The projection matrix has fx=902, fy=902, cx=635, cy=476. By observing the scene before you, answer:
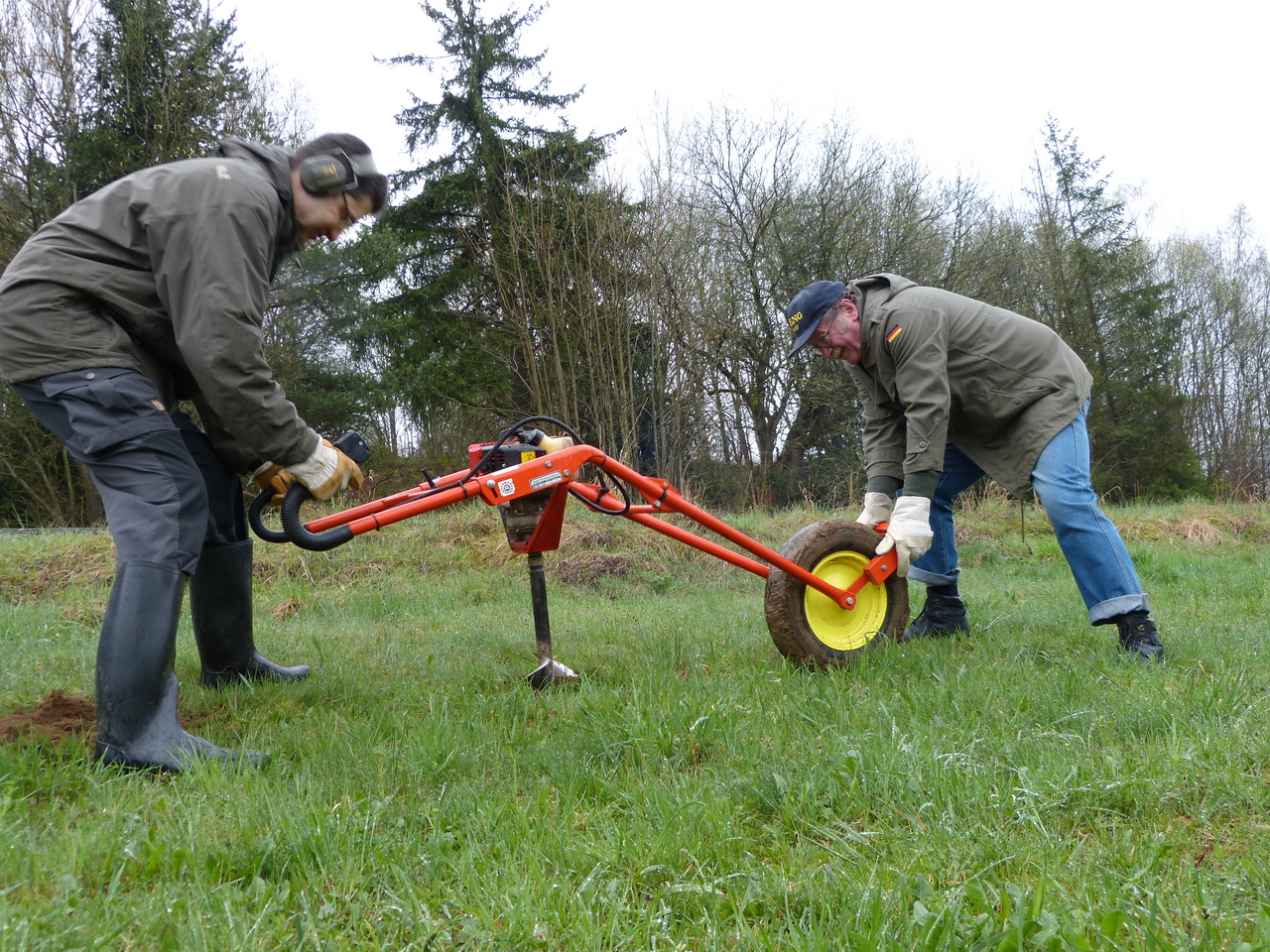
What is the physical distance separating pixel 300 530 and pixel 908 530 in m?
2.64

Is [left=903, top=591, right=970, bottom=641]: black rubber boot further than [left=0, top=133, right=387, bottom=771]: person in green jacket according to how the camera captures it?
Yes

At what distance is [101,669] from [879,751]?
224 cm

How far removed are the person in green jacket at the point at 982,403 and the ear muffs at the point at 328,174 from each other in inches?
81.1

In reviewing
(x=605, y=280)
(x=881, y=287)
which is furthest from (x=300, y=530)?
(x=605, y=280)

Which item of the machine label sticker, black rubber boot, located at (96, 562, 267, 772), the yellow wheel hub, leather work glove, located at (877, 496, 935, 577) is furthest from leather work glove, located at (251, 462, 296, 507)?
leather work glove, located at (877, 496, 935, 577)

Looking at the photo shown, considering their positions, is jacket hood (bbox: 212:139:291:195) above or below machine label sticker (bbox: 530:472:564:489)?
above

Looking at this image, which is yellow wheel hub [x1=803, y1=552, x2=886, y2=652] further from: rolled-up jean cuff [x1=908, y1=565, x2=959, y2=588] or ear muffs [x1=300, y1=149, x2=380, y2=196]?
ear muffs [x1=300, y1=149, x2=380, y2=196]

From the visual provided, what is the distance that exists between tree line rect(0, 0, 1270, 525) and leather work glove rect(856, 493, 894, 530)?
31.1 feet

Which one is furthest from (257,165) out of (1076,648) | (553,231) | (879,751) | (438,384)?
(438,384)

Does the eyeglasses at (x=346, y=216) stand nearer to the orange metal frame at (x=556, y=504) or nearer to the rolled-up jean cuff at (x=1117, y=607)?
the orange metal frame at (x=556, y=504)

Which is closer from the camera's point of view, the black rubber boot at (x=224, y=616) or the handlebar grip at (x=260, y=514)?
the handlebar grip at (x=260, y=514)

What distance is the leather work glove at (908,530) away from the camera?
417 cm

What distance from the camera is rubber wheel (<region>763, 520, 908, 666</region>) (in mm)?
3986

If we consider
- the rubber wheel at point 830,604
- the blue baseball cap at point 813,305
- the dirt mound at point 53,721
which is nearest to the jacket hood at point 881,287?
the blue baseball cap at point 813,305
